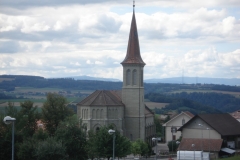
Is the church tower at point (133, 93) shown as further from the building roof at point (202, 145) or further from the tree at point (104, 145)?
the tree at point (104, 145)

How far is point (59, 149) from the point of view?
52.5 metres

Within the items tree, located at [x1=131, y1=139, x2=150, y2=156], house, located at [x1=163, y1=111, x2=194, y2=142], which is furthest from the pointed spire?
tree, located at [x1=131, y1=139, x2=150, y2=156]

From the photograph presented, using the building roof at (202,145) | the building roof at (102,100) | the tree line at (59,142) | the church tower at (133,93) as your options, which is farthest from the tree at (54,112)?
the building roof at (202,145)

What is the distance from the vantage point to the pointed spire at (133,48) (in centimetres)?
9638

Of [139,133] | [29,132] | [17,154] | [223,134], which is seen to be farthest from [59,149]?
[139,133]

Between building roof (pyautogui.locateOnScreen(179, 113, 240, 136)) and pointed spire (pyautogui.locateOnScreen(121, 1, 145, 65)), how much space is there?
14.3 meters

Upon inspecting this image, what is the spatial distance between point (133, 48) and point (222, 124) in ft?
63.9

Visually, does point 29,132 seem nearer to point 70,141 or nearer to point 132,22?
point 70,141

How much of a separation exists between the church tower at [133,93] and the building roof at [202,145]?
52.7ft

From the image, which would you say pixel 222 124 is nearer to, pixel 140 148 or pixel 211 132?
Result: pixel 211 132

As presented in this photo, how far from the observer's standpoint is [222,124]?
89312 mm

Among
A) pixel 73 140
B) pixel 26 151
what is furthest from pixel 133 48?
pixel 26 151

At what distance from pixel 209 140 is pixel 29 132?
80.9ft

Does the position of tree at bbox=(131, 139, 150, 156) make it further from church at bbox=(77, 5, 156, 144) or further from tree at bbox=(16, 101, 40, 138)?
tree at bbox=(16, 101, 40, 138)
